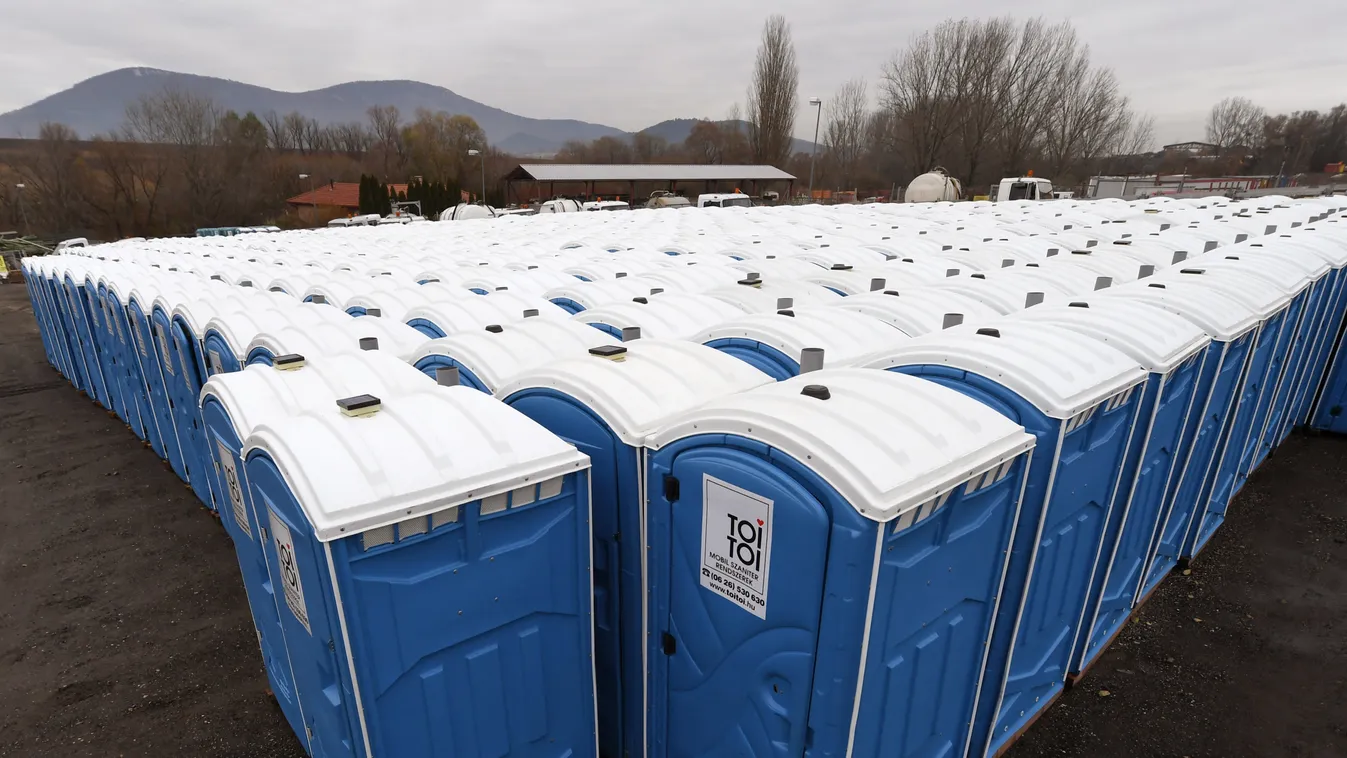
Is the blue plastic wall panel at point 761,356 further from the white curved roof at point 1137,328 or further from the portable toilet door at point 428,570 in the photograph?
the portable toilet door at point 428,570

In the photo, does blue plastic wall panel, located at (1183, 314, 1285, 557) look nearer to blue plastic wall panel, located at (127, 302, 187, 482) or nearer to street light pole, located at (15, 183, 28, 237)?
blue plastic wall panel, located at (127, 302, 187, 482)

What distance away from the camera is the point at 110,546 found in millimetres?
6344

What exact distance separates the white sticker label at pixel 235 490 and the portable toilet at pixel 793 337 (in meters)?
2.88

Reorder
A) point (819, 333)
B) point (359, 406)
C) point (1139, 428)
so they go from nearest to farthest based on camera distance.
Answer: point (359, 406)
point (1139, 428)
point (819, 333)

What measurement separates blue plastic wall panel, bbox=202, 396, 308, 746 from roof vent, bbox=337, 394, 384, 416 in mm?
759

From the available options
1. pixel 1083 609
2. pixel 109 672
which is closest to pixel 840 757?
pixel 1083 609

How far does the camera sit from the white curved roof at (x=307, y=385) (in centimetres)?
339

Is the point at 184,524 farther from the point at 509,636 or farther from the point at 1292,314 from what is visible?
the point at 1292,314

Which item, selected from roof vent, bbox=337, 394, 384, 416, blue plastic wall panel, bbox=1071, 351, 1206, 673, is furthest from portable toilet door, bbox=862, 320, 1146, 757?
roof vent, bbox=337, 394, 384, 416

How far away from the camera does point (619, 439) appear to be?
306 centimetres

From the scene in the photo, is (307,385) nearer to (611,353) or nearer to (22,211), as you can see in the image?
(611,353)

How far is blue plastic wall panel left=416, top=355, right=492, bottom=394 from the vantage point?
398 cm

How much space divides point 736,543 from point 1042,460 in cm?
159

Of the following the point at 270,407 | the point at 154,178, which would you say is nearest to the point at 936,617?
the point at 270,407
